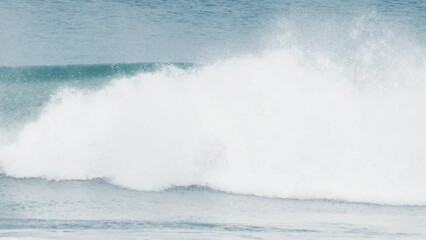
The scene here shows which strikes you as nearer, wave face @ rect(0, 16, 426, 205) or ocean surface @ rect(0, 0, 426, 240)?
ocean surface @ rect(0, 0, 426, 240)

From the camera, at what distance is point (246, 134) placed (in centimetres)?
1658

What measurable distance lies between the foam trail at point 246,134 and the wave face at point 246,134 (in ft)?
0.05

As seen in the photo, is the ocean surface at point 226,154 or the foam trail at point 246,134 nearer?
the ocean surface at point 226,154

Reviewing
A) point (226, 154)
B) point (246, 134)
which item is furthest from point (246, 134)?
point (226, 154)

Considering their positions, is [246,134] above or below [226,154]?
above

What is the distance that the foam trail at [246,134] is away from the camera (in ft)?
51.5

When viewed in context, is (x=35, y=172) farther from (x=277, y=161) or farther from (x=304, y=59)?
(x=304, y=59)

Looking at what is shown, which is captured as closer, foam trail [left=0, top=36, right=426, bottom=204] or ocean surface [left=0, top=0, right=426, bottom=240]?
ocean surface [left=0, top=0, right=426, bottom=240]

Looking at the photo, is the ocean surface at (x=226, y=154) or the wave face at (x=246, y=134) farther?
Answer: the wave face at (x=246, y=134)

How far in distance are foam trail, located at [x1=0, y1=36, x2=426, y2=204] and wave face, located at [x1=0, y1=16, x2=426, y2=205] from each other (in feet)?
0.05

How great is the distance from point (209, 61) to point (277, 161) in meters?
10.1

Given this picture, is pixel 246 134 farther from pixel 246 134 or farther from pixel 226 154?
pixel 226 154

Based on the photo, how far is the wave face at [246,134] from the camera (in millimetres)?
15695

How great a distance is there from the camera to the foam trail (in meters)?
15.7
